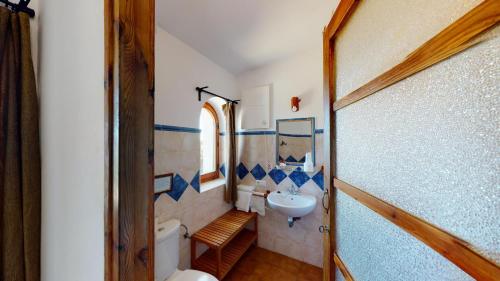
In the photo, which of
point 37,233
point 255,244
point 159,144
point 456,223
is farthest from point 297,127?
point 37,233

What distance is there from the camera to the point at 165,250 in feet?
4.05

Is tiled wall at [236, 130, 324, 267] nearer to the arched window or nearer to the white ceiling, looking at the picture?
the arched window

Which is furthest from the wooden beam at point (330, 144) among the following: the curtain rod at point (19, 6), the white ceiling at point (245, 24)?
the curtain rod at point (19, 6)

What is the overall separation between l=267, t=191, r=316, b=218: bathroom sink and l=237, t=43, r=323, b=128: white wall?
0.83 meters

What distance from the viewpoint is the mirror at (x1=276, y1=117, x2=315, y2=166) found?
199 centimetres

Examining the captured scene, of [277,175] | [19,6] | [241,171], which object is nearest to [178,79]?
[19,6]

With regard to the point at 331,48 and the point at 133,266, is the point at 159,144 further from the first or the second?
the point at 331,48

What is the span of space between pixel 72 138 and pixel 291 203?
1.87m

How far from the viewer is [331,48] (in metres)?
0.83

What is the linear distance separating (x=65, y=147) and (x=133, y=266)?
1.75ft

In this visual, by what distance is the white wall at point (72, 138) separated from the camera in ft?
1.67

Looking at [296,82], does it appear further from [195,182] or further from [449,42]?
[449,42]

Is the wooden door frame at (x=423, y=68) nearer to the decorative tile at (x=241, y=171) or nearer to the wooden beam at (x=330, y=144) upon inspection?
the wooden beam at (x=330, y=144)

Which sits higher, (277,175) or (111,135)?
(111,135)
